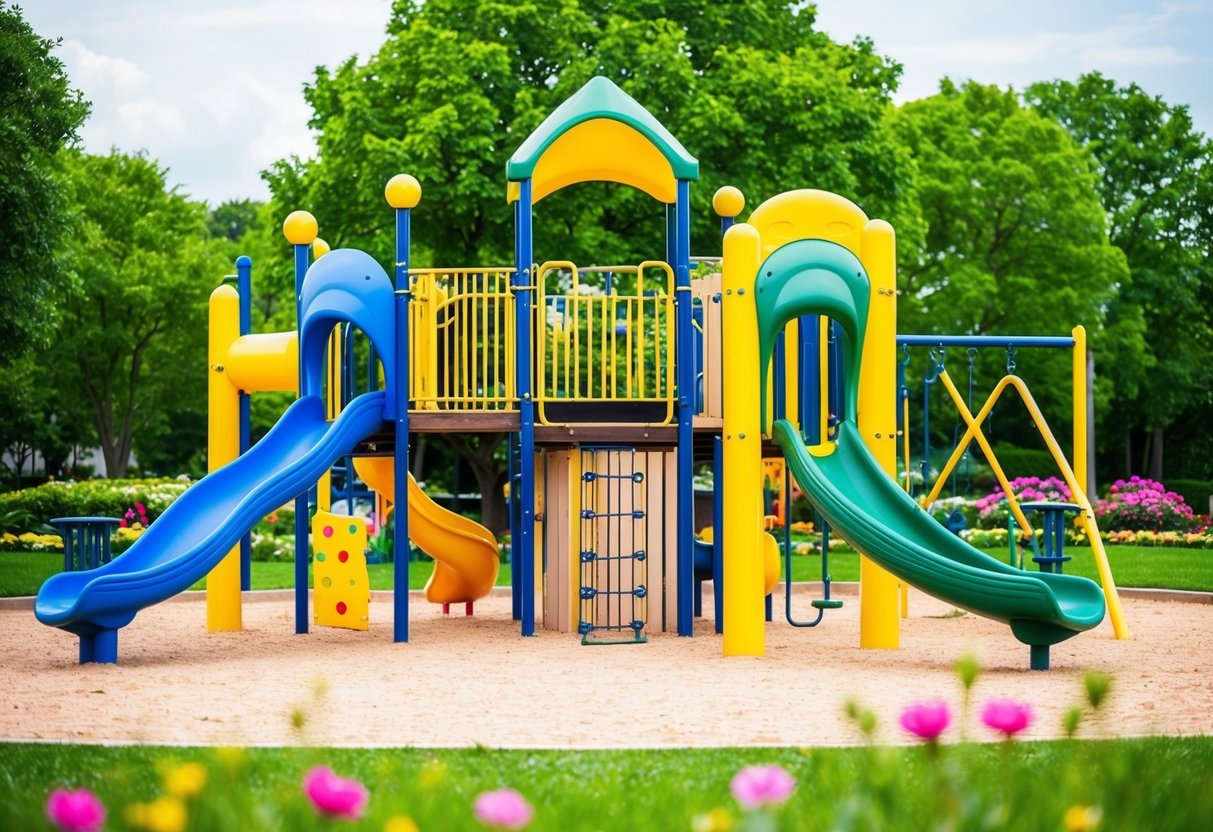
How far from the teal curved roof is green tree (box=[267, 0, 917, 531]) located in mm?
11666

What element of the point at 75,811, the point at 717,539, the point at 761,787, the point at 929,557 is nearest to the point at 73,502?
the point at 717,539

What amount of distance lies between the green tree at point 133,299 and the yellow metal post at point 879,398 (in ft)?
89.8

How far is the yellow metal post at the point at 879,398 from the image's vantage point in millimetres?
12016

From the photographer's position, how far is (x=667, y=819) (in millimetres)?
5098

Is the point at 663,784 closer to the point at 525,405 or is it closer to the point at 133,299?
the point at 525,405

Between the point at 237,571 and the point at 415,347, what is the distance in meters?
2.61

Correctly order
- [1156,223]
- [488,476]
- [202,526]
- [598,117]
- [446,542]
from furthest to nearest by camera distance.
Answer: [1156,223], [488,476], [446,542], [598,117], [202,526]

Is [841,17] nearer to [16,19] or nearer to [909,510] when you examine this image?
[16,19]

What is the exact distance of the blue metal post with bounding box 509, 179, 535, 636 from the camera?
41.5ft

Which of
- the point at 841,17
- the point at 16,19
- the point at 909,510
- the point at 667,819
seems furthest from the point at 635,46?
the point at 667,819

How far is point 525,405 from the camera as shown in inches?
501

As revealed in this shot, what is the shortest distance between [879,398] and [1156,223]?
34.5m

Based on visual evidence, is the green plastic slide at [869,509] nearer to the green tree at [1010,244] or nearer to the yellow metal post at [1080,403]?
the yellow metal post at [1080,403]

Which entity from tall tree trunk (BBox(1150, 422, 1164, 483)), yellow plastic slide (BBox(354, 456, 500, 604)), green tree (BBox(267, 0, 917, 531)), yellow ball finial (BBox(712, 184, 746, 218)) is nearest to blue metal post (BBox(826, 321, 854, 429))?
yellow ball finial (BBox(712, 184, 746, 218))
